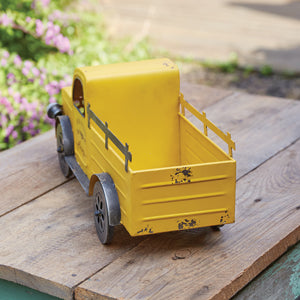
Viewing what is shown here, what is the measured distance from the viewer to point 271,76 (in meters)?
4.62

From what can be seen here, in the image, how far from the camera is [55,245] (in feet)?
5.92

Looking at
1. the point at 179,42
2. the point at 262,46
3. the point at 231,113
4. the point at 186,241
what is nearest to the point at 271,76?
the point at 262,46

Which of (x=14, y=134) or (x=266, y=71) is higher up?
(x=14, y=134)

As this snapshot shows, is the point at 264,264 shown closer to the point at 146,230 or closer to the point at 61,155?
the point at 146,230

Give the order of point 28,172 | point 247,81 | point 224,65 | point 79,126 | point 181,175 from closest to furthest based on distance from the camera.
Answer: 1. point 181,175
2. point 79,126
3. point 28,172
4. point 247,81
5. point 224,65

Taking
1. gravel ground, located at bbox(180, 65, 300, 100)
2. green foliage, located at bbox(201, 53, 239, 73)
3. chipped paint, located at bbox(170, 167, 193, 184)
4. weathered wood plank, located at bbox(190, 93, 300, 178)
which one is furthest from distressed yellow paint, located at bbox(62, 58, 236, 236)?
green foliage, located at bbox(201, 53, 239, 73)

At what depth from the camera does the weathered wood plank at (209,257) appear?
1566mm

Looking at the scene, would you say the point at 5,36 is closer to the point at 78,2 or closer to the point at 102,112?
the point at 78,2

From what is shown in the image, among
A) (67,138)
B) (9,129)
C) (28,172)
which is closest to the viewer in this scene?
(67,138)

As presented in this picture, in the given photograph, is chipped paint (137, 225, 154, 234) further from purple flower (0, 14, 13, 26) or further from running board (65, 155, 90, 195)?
purple flower (0, 14, 13, 26)

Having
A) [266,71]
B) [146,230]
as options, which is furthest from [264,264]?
[266,71]

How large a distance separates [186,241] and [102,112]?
550 mm

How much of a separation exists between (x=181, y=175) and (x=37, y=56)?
2425mm

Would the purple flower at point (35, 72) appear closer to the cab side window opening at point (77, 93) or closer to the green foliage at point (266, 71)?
the cab side window opening at point (77, 93)
